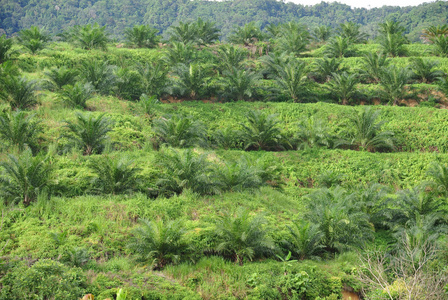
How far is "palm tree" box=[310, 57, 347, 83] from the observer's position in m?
18.8

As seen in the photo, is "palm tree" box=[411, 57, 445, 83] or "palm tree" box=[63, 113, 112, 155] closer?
"palm tree" box=[63, 113, 112, 155]

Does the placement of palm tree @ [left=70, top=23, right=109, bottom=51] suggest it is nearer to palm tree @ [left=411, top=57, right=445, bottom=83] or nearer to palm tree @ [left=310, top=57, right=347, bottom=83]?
palm tree @ [left=310, top=57, right=347, bottom=83]

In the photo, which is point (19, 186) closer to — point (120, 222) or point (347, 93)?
point (120, 222)

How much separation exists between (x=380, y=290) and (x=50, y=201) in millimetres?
6646

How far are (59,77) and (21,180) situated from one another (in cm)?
754

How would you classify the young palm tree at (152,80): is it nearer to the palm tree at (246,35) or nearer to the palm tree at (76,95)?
the palm tree at (76,95)

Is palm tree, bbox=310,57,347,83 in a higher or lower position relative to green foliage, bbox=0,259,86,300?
higher

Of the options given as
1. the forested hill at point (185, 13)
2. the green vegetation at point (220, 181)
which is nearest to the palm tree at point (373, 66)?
the green vegetation at point (220, 181)

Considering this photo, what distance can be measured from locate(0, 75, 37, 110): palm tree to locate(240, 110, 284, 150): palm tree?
7.42 meters

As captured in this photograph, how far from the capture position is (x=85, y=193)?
8914mm

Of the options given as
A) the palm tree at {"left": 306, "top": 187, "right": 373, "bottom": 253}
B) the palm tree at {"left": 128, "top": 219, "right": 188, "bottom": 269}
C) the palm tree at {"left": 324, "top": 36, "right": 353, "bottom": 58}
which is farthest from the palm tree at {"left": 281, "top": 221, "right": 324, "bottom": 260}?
the palm tree at {"left": 324, "top": 36, "right": 353, "bottom": 58}

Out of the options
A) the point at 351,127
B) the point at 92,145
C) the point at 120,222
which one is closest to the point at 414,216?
the point at 351,127

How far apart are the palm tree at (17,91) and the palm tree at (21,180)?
5.19m

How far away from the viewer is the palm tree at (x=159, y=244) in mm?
6770
